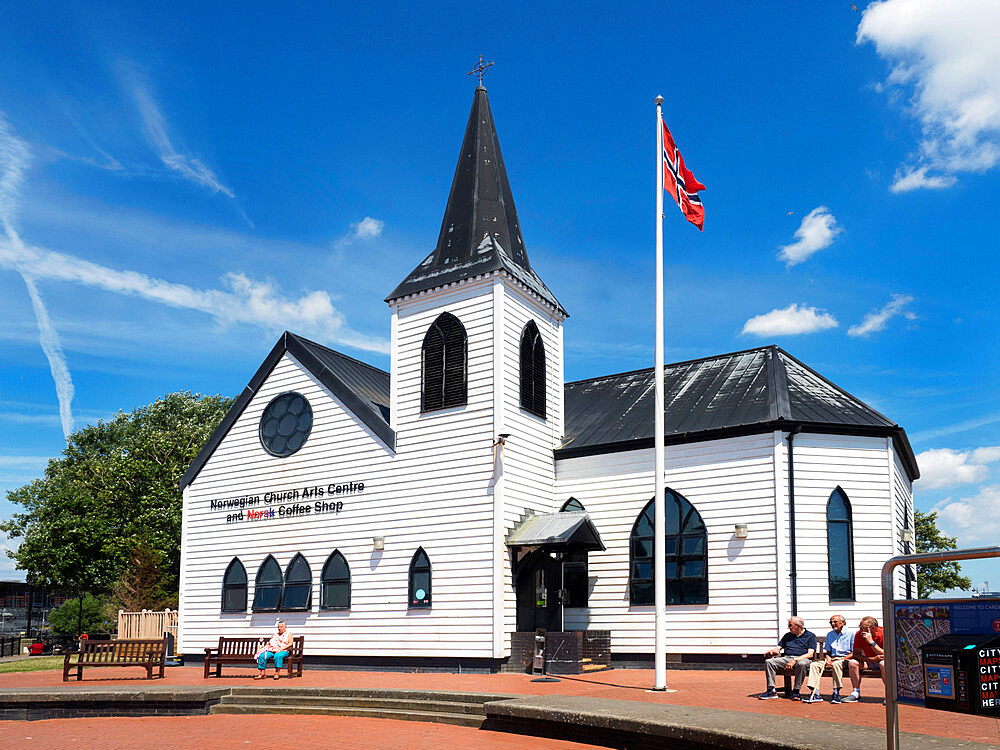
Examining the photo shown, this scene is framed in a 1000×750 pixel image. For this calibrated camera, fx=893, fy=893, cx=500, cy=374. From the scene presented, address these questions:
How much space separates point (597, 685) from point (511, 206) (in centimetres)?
1270

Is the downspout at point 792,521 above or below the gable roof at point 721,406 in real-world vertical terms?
below

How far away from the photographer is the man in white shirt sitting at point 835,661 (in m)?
12.4

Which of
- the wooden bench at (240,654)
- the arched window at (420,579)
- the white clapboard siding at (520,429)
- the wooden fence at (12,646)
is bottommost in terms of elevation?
the wooden fence at (12,646)

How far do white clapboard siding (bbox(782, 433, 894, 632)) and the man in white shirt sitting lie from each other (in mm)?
3687

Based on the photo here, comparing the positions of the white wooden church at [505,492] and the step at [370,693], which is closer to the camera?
the step at [370,693]

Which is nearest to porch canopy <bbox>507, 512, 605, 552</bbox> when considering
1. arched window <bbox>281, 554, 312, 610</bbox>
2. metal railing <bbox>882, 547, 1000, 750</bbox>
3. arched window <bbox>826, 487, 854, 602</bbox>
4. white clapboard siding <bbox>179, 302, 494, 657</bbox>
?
white clapboard siding <bbox>179, 302, 494, 657</bbox>

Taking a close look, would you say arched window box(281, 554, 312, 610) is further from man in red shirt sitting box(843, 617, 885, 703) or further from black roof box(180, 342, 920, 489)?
man in red shirt sitting box(843, 617, 885, 703)

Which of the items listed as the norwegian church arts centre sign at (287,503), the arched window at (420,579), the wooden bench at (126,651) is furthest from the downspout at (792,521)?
the wooden bench at (126,651)

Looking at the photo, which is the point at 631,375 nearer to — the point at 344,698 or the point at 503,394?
the point at 503,394

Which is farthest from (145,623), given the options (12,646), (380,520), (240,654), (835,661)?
(835,661)

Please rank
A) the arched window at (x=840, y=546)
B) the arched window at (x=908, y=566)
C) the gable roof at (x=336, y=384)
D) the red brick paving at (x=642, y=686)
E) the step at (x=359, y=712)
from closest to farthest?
the red brick paving at (x=642, y=686) < the step at (x=359, y=712) < the arched window at (x=840, y=546) < the arched window at (x=908, y=566) < the gable roof at (x=336, y=384)

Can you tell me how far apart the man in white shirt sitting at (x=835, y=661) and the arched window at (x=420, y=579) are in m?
8.90

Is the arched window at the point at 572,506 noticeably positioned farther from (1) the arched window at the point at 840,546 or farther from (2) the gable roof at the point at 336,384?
(1) the arched window at the point at 840,546

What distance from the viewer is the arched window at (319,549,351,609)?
2100cm
